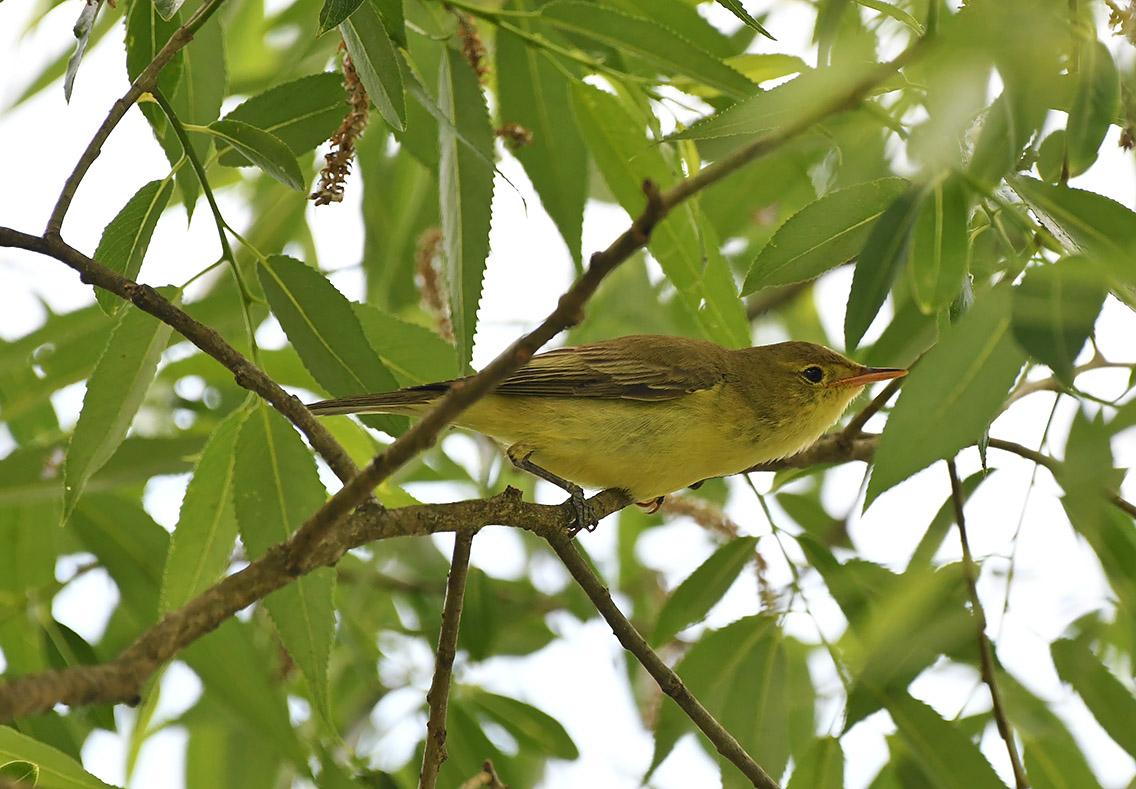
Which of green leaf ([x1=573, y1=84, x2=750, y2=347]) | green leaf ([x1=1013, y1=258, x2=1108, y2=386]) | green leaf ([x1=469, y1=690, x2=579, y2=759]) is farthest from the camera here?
green leaf ([x1=469, y1=690, x2=579, y2=759])

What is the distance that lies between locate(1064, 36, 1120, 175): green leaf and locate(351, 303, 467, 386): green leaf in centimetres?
153

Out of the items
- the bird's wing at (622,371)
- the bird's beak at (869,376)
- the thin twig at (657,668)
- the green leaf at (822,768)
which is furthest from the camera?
the bird's wing at (622,371)

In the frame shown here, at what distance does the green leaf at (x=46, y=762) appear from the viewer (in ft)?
6.54

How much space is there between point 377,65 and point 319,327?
643 millimetres

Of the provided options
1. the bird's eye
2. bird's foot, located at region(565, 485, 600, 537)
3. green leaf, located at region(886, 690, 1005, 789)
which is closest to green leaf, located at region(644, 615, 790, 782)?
green leaf, located at region(886, 690, 1005, 789)

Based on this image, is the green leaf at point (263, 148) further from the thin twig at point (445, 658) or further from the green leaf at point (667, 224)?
the green leaf at point (667, 224)

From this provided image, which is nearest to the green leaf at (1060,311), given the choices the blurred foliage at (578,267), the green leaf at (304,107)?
the blurred foliage at (578,267)

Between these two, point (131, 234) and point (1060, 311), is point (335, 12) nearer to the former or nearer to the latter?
point (131, 234)

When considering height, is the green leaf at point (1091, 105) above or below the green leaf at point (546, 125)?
below

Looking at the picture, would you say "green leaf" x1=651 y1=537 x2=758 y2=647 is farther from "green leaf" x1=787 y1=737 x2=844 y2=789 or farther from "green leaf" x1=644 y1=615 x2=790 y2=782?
"green leaf" x1=787 y1=737 x2=844 y2=789

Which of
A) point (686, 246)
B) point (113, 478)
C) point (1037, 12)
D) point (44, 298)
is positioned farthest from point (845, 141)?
point (44, 298)

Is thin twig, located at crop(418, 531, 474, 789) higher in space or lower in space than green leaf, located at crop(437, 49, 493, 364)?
lower

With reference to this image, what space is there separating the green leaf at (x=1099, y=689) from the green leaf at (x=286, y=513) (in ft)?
5.59

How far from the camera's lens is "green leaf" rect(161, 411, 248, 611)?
257cm
